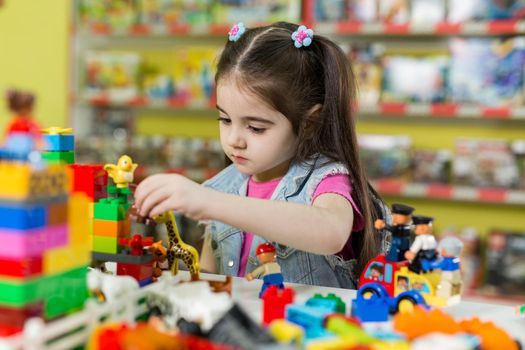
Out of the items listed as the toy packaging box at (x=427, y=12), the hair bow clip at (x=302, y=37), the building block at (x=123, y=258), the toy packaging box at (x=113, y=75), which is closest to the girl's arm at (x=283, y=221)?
the building block at (x=123, y=258)

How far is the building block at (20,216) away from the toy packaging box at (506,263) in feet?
8.09

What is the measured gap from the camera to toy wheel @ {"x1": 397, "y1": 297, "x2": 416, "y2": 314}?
102 centimetres

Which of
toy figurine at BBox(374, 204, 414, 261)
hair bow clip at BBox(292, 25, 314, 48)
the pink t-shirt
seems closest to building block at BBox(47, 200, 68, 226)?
toy figurine at BBox(374, 204, 414, 261)

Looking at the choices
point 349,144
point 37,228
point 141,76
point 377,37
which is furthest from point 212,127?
point 37,228

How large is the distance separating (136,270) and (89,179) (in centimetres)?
Result: 16

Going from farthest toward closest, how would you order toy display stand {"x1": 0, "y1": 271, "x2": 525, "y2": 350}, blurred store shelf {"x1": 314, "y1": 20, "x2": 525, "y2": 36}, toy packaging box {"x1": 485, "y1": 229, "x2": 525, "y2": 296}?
1. toy packaging box {"x1": 485, "y1": 229, "x2": 525, "y2": 296}
2. blurred store shelf {"x1": 314, "y1": 20, "x2": 525, "y2": 36}
3. toy display stand {"x1": 0, "y1": 271, "x2": 525, "y2": 350}

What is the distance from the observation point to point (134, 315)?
92 cm

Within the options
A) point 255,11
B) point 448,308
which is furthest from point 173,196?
point 255,11

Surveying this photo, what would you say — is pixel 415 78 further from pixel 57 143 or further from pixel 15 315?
pixel 15 315

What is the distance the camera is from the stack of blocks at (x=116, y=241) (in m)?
1.05

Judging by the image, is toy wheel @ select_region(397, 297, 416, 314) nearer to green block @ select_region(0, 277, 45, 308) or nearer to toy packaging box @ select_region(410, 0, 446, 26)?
green block @ select_region(0, 277, 45, 308)

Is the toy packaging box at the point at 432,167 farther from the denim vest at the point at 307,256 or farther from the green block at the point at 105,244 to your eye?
the green block at the point at 105,244

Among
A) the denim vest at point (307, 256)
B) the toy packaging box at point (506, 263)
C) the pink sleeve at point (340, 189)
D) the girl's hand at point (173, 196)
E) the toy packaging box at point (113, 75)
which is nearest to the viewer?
the girl's hand at point (173, 196)

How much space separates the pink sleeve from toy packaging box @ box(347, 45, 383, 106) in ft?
5.37
